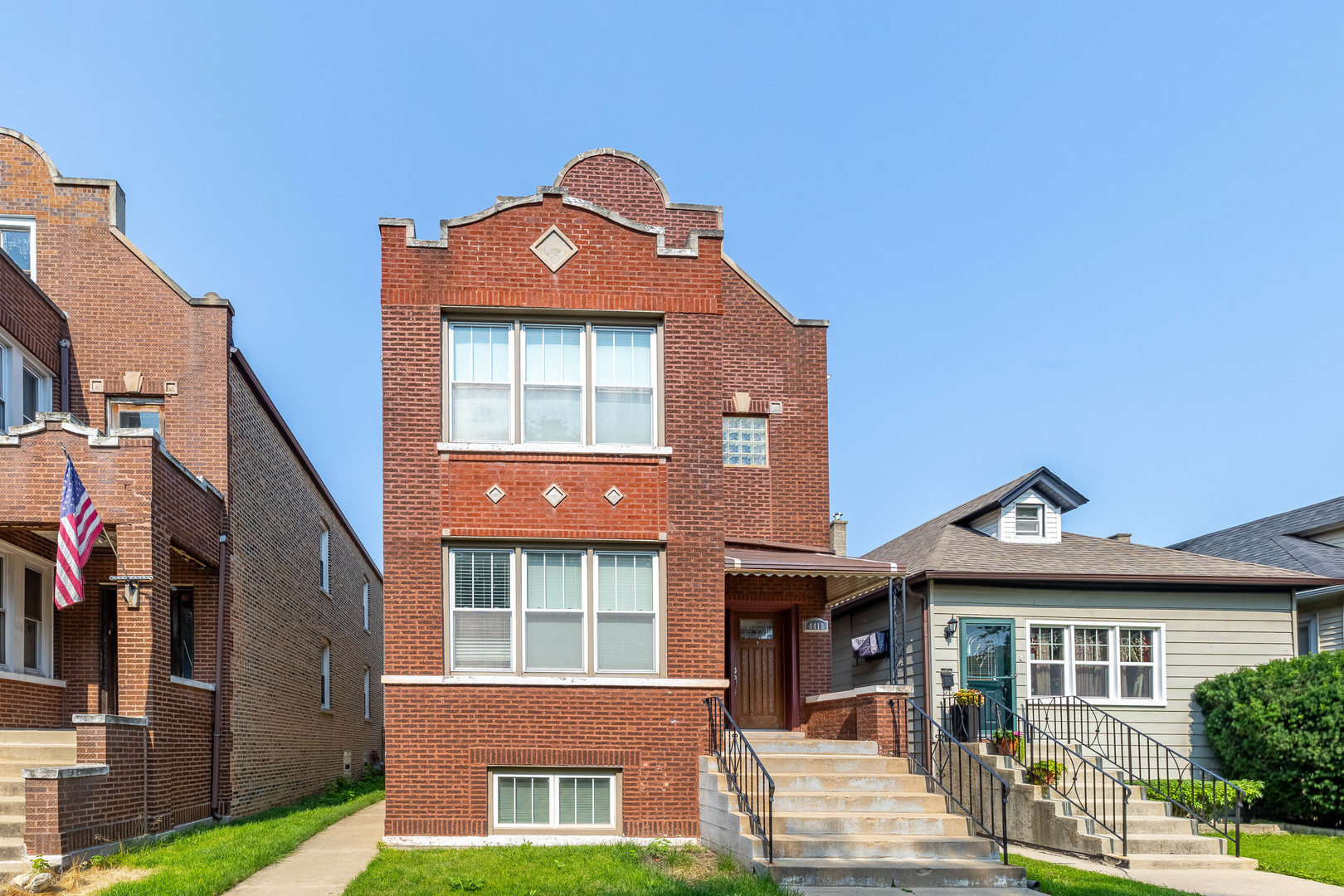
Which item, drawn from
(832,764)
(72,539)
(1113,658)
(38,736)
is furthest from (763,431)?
(38,736)

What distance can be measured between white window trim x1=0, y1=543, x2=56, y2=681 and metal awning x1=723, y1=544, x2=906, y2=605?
8616 mm

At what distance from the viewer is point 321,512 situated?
2517cm

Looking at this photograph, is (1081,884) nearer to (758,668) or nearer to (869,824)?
(869,824)

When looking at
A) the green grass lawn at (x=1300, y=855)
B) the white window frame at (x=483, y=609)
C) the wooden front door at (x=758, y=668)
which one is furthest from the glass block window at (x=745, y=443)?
the green grass lawn at (x=1300, y=855)

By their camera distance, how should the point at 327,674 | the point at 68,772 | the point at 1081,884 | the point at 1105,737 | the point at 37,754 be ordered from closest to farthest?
the point at 1081,884, the point at 68,772, the point at 37,754, the point at 1105,737, the point at 327,674

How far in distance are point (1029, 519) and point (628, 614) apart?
31.3ft

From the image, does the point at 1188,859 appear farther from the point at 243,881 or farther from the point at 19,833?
the point at 19,833

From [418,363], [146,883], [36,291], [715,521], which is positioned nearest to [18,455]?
[36,291]

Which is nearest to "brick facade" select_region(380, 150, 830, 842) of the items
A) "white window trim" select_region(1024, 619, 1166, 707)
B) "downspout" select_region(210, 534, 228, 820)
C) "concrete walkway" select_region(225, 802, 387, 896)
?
"concrete walkway" select_region(225, 802, 387, 896)

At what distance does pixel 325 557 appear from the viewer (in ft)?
84.2

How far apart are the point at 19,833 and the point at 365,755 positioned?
2034cm

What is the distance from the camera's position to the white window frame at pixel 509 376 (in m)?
14.2

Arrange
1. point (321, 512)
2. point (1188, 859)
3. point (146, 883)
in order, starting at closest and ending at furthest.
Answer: point (146, 883), point (1188, 859), point (321, 512)

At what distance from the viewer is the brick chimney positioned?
2003cm
